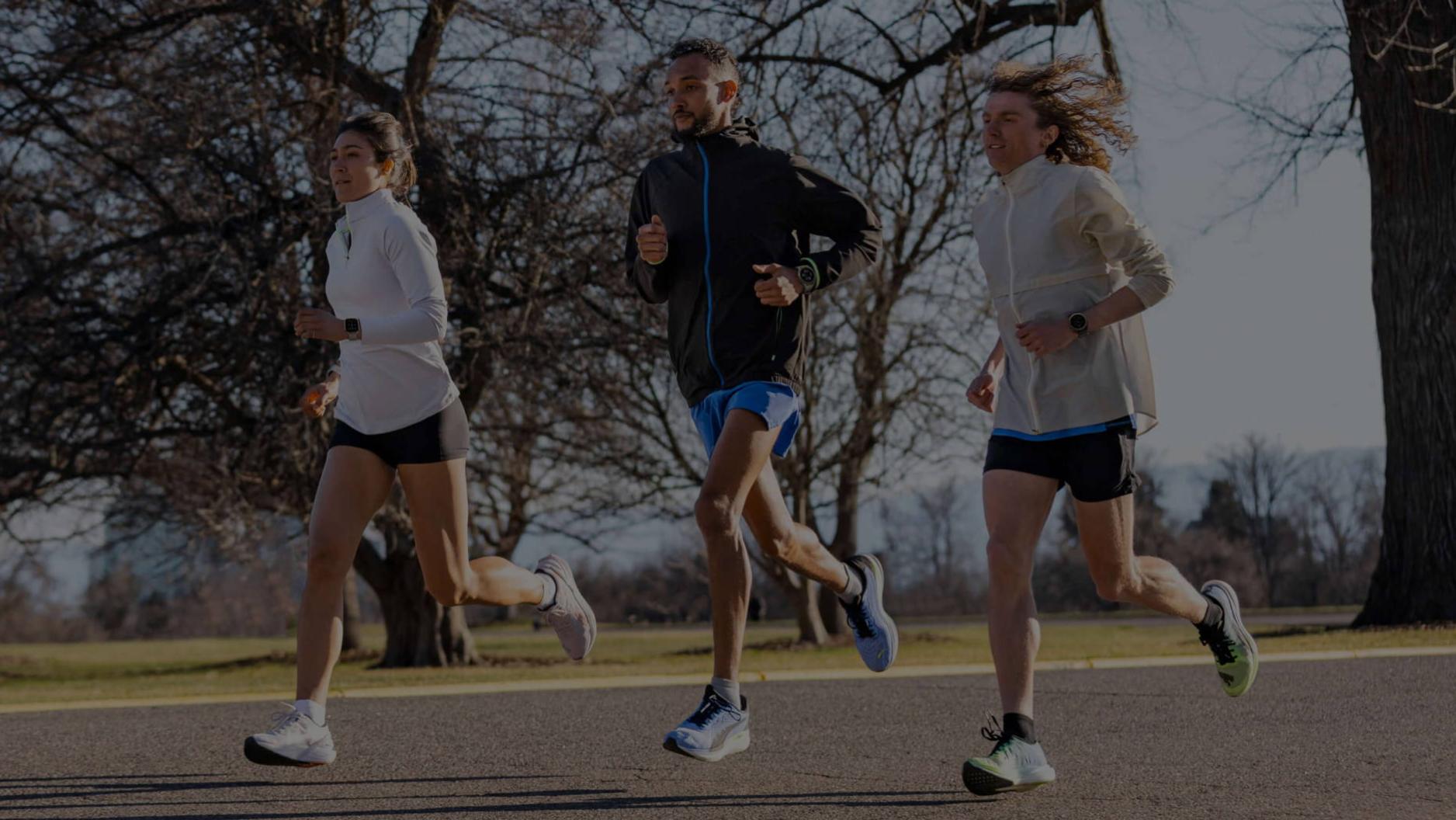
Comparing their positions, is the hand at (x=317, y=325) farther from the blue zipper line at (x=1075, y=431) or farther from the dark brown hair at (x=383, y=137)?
the blue zipper line at (x=1075, y=431)

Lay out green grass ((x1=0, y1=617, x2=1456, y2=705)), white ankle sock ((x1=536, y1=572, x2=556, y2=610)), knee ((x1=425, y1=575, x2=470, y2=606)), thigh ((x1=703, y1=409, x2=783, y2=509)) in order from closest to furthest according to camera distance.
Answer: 1. thigh ((x1=703, y1=409, x2=783, y2=509))
2. knee ((x1=425, y1=575, x2=470, y2=606))
3. white ankle sock ((x1=536, y1=572, x2=556, y2=610))
4. green grass ((x1=0, y1=617, x2=1456, y2=705))

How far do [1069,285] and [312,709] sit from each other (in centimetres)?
253

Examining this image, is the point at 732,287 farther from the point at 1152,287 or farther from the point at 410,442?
the point at 1152,287

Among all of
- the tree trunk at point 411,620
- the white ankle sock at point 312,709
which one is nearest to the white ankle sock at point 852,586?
the white ankle sock at point 312,709

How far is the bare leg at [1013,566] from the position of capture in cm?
439

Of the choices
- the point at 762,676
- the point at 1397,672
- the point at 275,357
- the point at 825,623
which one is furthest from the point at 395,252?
the point at 825,623

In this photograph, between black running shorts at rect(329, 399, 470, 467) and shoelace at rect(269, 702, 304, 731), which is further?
black running shorts at rect(329, 399, 470, 467)

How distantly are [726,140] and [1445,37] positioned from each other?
1030cm

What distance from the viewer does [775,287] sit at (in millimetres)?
4660

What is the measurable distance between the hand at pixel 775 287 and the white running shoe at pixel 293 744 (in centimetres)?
183

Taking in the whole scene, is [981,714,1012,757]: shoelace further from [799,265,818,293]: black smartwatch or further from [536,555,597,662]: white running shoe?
[536,555,597,662]: white running shoe

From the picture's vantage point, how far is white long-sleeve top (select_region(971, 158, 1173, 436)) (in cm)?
443

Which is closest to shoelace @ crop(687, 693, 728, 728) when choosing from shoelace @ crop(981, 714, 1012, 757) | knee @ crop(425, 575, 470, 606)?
shoelace @ crop(981, 714, 1012, 757)

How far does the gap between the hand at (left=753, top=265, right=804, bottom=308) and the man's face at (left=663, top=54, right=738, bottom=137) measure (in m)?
0.55
